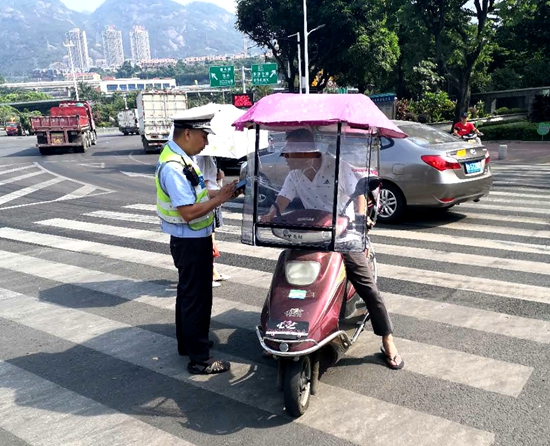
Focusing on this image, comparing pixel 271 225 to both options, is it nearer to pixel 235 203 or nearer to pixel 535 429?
pixel 535 429

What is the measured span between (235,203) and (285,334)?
26.5 ft

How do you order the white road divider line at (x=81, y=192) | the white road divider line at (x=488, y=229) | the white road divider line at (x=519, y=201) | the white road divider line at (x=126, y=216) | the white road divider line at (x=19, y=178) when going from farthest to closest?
the white road divider line at (x=19, y=178), the white road divider line at (x=81, y=192), the white road divider line at (x=126, y=216), the white road divider line at (x=519, y=201), the white road divider line at (x=488, y=229)

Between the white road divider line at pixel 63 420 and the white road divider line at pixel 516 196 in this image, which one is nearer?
the white road divider line at pixel 63 420

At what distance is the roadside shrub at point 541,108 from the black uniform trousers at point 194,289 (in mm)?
29280

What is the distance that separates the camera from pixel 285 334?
3367 millimetres

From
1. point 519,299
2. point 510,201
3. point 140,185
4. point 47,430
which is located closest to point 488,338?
point 519,299

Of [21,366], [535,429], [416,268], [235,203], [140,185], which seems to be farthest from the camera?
[140,185]

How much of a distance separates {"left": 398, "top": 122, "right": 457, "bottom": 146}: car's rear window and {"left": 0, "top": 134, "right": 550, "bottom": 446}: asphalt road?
128 cm

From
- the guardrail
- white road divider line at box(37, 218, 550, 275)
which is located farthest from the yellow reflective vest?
the guardrail

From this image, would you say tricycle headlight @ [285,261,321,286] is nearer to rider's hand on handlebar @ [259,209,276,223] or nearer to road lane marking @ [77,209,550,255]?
rider's hand on handlebar @ [259,209,276,223]

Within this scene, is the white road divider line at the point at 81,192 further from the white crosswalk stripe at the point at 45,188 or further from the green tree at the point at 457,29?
the green tree at the point at 457,29

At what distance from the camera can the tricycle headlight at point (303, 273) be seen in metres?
→ 3.65

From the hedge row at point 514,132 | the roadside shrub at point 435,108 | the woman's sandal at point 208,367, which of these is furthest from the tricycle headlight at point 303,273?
the roadside shrub at point 435,108

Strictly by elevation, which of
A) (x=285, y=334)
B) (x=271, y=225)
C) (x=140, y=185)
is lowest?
(x=140, y=185)
